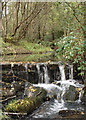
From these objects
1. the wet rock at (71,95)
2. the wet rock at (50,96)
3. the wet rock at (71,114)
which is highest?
the wet rock at (71,95)

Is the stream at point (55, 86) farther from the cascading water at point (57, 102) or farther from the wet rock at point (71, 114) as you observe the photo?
the wet rock at point (71, 114)

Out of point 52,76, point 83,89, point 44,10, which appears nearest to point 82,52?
point 83,89

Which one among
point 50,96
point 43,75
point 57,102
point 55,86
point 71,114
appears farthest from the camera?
point 43,75

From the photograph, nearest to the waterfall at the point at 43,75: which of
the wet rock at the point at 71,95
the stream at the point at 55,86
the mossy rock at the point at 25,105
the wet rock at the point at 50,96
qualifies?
the stream at the point at 55,86

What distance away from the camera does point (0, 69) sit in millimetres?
4469

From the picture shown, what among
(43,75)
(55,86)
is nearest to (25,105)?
(55,86)

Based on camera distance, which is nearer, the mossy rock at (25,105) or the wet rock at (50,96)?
the mossy rock at (25,105)

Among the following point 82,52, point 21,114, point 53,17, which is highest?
point 53,17

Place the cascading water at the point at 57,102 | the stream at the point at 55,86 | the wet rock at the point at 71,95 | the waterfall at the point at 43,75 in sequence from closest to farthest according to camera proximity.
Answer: the cascading water at the point at 57,102
the stream at the point at 55,86
the wet rock at the point at 71,95
the waterfall at the point at 43,75

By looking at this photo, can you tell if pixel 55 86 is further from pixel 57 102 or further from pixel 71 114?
pixel 71 114

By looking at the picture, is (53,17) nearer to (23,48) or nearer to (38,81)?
(23,48)

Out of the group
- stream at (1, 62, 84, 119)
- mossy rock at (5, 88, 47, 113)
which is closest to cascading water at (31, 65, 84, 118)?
stream at (1, 62, 84, 119)

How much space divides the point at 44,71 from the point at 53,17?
32.8 ft

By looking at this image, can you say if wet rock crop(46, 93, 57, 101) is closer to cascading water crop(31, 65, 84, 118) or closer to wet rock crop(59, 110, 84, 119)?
cascading water crop(31, 65, 84, 118)
